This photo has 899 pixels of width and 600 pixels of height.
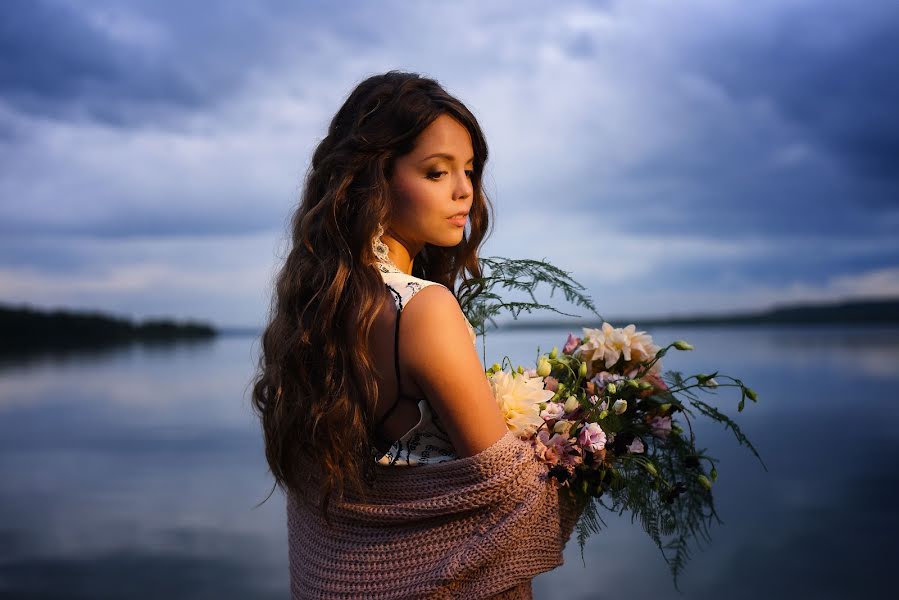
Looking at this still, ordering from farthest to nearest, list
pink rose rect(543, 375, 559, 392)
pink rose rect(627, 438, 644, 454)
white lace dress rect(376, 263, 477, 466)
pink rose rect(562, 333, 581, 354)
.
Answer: pink rose rect(562, 333, 581, 354) → pink rose rect(543, 375, 559, 392) → pink rose rect(627, 438, 644, 454) → white lace dress rect(376, 263, 477, 466)

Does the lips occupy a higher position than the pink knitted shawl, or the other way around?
the lips

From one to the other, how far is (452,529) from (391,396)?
13.9 inches

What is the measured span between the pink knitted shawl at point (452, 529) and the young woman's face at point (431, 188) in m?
0.63

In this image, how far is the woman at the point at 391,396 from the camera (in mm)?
1700

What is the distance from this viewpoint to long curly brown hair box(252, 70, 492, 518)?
1.81 m

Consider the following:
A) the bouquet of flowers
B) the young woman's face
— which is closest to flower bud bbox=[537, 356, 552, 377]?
the bouquet of flowers

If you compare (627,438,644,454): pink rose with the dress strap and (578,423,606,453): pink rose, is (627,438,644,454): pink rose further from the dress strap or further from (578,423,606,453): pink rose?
the dress strap

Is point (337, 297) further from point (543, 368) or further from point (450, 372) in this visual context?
point (543, 368)

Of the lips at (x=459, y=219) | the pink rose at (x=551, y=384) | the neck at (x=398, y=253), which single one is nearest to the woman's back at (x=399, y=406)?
the neck at (x=398, y=253)

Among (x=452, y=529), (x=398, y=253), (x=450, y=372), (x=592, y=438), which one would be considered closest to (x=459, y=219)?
(x=398, y=253)

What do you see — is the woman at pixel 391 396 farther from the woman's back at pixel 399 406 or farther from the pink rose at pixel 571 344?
the pink rose at pixel 571 344

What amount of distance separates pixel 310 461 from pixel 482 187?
1.02 metres

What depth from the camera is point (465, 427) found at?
5.55 feet

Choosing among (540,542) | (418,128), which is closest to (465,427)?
(540,542)
